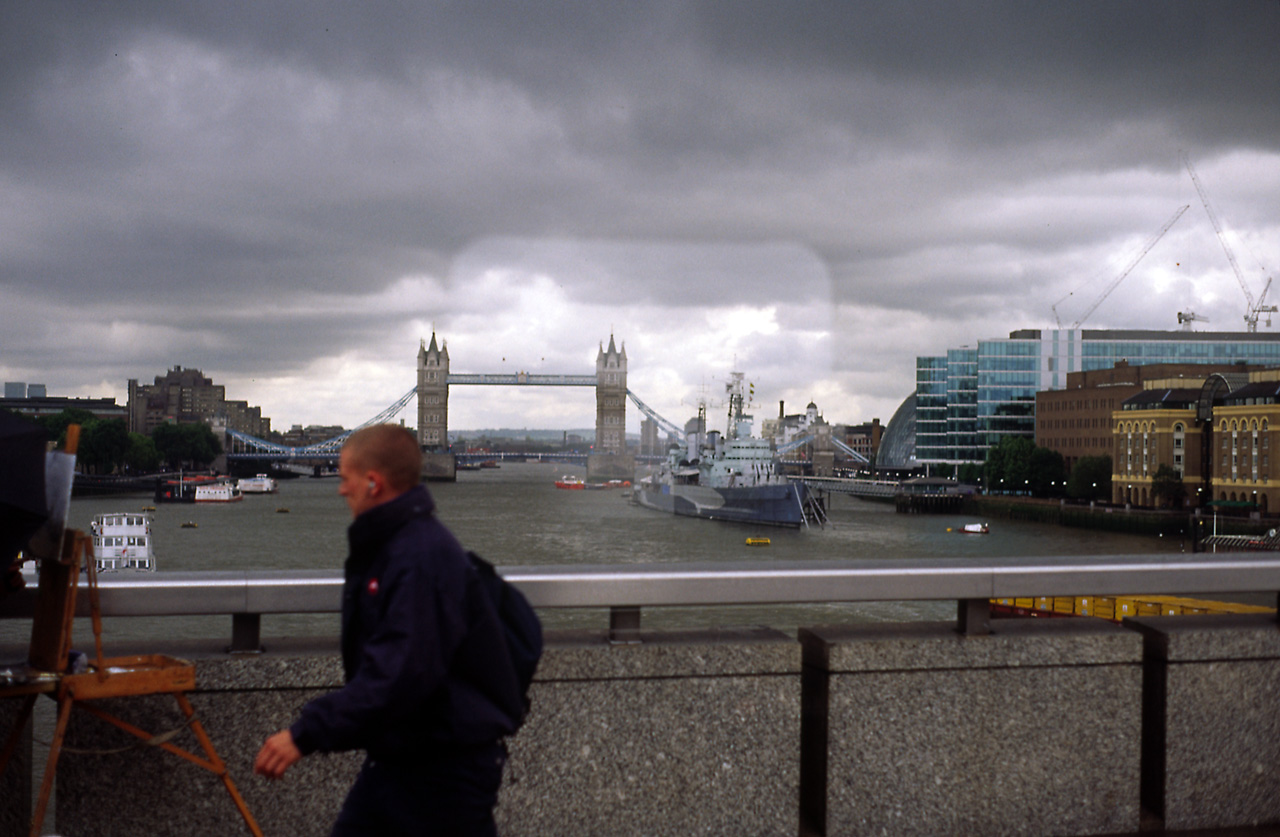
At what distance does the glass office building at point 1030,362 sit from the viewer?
54.1m

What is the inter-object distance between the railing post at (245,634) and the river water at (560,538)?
9.13 metres

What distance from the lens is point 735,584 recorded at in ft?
6.70

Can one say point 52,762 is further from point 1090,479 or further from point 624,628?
point 1090,479

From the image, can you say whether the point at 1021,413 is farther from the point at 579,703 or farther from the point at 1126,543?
the point at 579,703

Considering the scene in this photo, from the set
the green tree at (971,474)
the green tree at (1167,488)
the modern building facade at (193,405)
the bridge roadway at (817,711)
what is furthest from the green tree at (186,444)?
the green tree at (971,474)

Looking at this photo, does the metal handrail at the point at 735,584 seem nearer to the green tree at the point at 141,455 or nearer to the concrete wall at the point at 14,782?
the concrete wall at the point at 14,782

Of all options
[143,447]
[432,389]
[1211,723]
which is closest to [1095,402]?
[432,389]

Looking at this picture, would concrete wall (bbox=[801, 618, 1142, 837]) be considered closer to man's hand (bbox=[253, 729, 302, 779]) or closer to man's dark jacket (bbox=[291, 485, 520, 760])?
man's dark jacket (bbox=[291, 485, 520, 760])

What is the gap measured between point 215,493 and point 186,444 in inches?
742

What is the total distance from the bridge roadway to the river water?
8.52 meters

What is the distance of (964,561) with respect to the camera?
221 centimetres

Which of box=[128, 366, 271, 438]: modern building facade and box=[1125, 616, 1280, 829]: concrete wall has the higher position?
box=[128, 366, 271, 438]: modern building facade

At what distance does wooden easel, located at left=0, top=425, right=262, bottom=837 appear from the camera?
64.9 inches

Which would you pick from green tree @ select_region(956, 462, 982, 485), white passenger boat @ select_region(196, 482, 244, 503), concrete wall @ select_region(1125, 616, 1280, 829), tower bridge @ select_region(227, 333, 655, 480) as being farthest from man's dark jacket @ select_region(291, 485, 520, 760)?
green tree @ select_region(956, 462, 982, 485)
